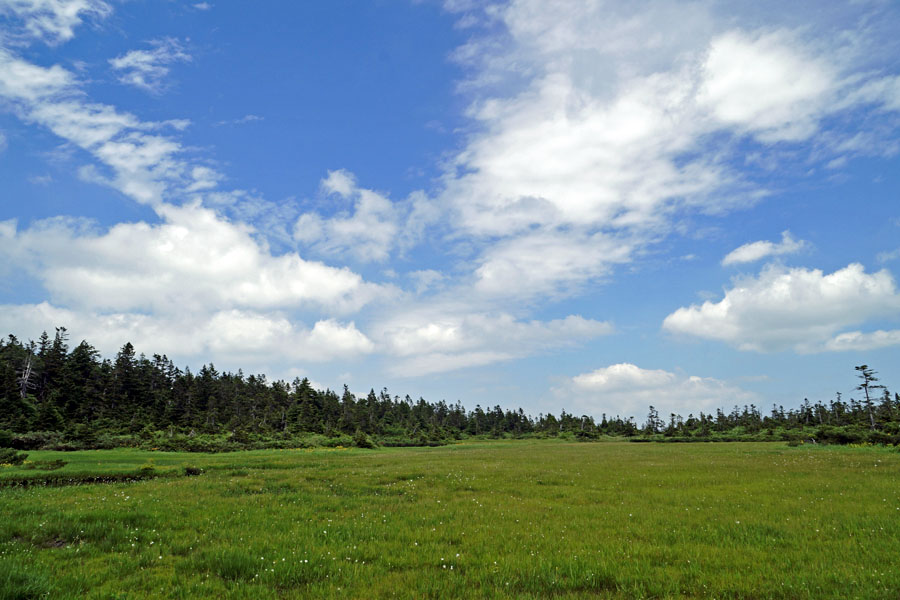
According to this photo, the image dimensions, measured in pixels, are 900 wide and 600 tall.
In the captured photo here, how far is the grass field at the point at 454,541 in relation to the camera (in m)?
8.08

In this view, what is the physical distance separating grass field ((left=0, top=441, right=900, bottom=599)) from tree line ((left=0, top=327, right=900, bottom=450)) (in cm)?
4019

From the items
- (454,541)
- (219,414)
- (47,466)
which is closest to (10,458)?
(47,466)

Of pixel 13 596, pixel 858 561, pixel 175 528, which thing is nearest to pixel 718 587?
pixel 858 561

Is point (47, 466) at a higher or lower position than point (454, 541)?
lower

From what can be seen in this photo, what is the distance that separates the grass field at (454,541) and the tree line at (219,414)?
40194 mm

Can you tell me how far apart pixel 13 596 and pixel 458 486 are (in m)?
16.5

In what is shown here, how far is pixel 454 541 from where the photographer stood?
11367 mm

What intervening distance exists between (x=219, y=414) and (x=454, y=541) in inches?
3986

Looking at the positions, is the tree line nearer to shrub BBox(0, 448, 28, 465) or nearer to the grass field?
shrub BBox(0, 448, 28, 465)

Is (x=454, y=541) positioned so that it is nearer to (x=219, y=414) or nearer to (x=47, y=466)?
(x=47, y=466)

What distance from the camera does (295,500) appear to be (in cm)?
1703

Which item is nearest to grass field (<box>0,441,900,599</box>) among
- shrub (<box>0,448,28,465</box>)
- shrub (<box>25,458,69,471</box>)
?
shrub (<box>25,458,69,471</box>)

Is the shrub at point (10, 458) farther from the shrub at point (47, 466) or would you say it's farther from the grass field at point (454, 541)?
the grass field at point (454, 541)

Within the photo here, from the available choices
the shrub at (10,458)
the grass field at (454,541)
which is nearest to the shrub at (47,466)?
the shrub at (10,458)
